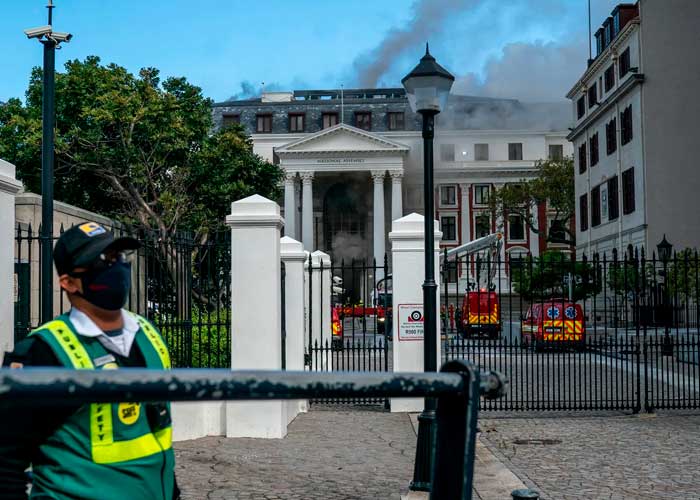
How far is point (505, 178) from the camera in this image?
79.4 m

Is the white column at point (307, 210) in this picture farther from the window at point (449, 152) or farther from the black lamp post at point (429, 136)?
the black lamp post at point (429, 136)

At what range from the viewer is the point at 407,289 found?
12.9m

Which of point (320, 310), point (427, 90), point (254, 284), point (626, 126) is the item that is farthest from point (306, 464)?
point (626, 126)

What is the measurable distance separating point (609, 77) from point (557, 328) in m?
29.9

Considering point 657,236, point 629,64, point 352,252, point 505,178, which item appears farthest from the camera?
point 505,178

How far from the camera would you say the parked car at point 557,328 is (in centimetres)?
1433

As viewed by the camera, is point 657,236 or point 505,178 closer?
point 657,236

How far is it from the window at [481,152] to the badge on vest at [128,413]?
76.0 metres

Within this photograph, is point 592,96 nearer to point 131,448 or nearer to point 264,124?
point 264,124

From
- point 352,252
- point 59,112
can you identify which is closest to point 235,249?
point 59,112

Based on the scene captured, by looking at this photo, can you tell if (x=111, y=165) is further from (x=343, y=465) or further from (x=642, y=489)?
(x=642, y=489)

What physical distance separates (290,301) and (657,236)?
3136cm

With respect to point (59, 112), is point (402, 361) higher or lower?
lower

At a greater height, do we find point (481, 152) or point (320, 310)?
point (481, 152)
